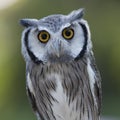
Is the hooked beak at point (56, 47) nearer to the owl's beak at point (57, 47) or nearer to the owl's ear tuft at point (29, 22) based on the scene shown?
the owl's beak at point (57, 47)

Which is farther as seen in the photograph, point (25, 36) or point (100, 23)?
point (100, 23)

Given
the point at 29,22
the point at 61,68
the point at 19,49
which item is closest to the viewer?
the point at 29,22

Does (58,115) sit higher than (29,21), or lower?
lower

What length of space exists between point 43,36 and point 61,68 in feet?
0.64

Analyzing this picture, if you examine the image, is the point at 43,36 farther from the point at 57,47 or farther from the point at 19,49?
the point at 19,49

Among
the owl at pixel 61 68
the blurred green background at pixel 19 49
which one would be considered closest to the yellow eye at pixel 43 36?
the owl at pixel 61 68

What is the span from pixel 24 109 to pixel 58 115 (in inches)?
278

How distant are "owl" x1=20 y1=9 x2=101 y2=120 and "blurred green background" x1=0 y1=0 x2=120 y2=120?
5.65 metres

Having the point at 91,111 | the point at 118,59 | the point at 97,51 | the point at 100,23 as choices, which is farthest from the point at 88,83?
the point at 100,23

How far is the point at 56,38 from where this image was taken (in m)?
3.46

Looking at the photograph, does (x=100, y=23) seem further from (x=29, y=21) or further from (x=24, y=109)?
(x=29, y=21)

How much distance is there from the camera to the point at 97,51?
9.76 meters

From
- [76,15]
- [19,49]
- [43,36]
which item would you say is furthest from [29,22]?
[19,49]

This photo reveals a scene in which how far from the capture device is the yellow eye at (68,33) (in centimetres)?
347
